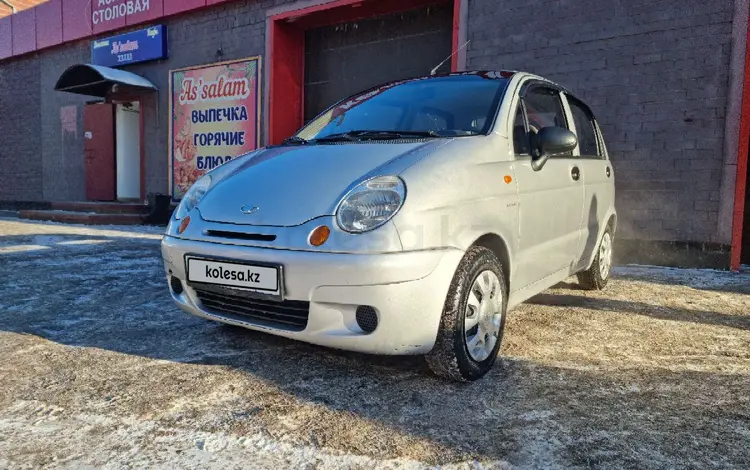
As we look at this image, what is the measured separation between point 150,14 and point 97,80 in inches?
72.5

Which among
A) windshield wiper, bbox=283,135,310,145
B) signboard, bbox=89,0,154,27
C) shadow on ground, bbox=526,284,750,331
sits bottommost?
shadow on ground, bbox=526,284,750,331

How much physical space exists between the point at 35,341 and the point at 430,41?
714 cm

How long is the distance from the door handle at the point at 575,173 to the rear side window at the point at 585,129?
0.28 metres

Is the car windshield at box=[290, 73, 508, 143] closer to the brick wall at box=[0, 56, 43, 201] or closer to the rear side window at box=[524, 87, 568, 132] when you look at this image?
the rear side window at box=[524, 87, 568, 132]

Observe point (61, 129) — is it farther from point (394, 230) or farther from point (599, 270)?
point (394, 230)

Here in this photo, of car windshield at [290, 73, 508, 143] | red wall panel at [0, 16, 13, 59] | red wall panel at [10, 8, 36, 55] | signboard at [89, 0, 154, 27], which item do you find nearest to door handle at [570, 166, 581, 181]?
car windshield at [290, 73, 508, 143]

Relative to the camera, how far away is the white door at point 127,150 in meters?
13.0

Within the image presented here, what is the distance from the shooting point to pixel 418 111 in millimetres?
3094

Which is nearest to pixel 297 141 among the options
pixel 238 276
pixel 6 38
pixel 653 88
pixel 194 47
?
pixel 238 276

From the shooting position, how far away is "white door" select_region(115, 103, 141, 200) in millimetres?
13031

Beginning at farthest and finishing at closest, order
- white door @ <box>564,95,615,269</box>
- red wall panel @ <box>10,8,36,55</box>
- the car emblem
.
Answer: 1. red wall panel @ <box>10,8,36,55</box>
2. white door @ <box>564,95,615,269</box>
3. the car emblem

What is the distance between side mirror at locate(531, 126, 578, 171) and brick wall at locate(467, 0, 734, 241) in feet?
12.8

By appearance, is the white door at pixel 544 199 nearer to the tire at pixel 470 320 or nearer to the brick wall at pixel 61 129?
the tire at pixel 470 320

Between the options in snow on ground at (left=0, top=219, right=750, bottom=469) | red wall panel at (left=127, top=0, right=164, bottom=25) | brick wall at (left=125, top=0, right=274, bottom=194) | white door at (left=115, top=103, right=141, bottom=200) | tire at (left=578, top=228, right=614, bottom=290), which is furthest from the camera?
white door at (left=115, top=103, right=141, bottom=200)
